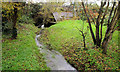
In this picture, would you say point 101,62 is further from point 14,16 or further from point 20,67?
point 14,16

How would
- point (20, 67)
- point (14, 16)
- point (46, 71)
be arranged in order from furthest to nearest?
point (14, 16) < point (46, 71) < point (20, 67)

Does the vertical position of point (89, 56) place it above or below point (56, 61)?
above

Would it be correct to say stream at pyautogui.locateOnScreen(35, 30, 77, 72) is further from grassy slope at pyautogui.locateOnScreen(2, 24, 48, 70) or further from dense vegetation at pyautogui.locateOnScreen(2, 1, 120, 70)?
grassy slope at pyautogui.locateOnScreen(2, 24, 48, 70)

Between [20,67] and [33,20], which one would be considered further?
[33,20]

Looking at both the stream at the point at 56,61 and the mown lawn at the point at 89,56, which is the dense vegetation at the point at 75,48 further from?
the stream at the point at 56,61

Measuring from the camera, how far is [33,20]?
18266 millimetres

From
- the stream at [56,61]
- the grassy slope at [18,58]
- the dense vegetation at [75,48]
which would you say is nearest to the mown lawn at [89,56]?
the dense vegetation at [75,48]

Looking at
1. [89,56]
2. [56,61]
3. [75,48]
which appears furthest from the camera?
[75,48]

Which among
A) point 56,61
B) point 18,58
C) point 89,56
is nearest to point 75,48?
point 89,56

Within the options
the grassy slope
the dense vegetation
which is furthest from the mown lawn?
the grassy slope

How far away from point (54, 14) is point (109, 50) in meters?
12.2

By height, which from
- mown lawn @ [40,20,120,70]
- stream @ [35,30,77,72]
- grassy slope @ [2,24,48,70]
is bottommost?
stream @ [35,30,77,72]

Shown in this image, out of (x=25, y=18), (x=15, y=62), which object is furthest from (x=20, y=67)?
(x=25, y=18)

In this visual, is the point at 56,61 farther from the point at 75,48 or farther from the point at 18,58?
the point at 18,58
